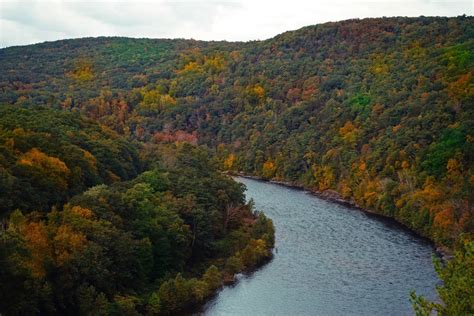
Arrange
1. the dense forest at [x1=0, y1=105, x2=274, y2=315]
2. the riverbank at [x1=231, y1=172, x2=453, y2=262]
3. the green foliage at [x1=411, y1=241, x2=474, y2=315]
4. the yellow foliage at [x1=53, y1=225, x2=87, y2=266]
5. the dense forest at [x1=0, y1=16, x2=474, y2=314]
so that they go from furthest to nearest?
the riverbank at [x1=231, y1=172, x2=453, y2=262], the dense forest at [x1=0, y1=16, x2=474, y2=314], the yellow foliage at [x1=53, y1=225, x2=87, y2=266], the dense forest at [x1=0, y1=105, x2=274, y2=315], the green foliage at [x1=411, y1=241, x2=474, y2=315]

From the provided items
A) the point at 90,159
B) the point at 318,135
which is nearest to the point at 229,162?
the point at 318,135

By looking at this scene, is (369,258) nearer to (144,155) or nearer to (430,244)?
(430,244)

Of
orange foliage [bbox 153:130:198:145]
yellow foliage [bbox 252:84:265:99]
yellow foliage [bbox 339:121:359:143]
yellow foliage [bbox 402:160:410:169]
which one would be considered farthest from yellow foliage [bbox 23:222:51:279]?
yellow foliage [bbox 252:84:265:99]

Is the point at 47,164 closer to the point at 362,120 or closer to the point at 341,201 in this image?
the point at 341,201

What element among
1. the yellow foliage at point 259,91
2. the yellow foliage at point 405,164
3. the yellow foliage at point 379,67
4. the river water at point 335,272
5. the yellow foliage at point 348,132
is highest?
the yellow foliage at point 379,67

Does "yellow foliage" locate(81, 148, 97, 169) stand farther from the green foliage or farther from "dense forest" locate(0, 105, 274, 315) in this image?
the green foliage

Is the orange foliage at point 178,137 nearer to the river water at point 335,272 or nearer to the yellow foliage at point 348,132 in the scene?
the yellow foliage at point 348,132

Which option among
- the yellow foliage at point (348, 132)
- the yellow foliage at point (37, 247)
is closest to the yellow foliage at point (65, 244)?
the yellow foliage at point (37, 247)
